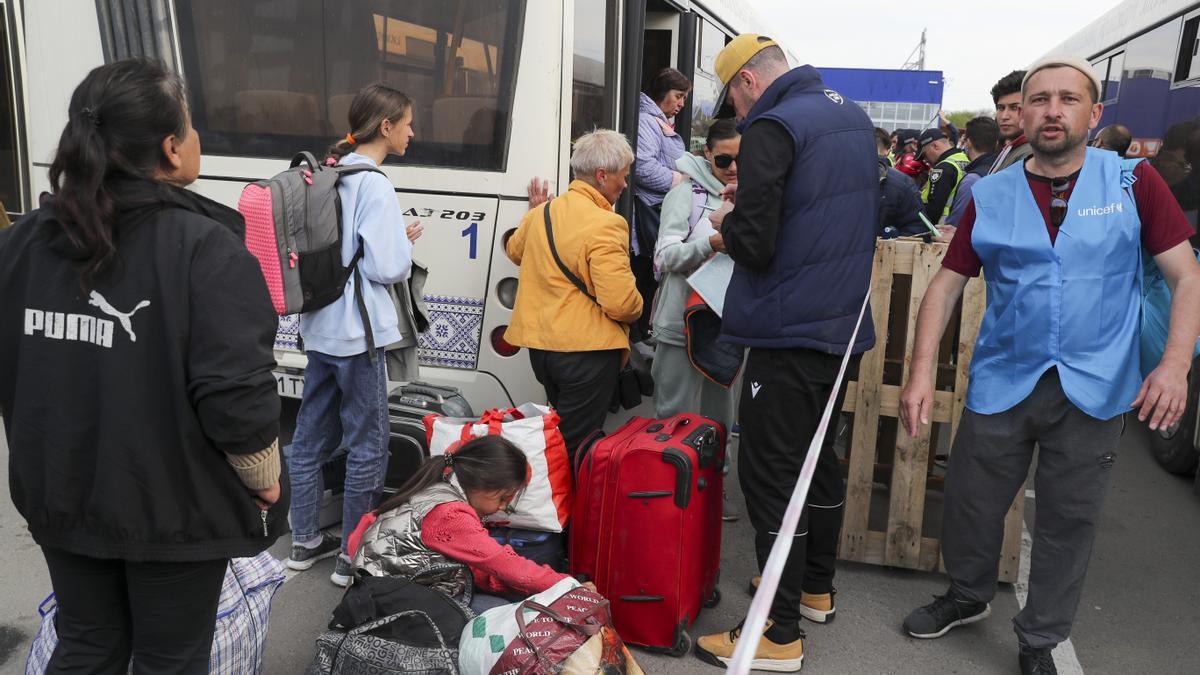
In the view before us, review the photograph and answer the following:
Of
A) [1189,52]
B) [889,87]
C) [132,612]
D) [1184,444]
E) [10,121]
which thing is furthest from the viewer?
[889,87]

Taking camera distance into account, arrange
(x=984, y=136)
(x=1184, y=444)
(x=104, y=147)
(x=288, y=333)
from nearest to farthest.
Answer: (x=104, y=147)
(x=288, y=333)
(x=1184, y=444)
(x=984, y=136)

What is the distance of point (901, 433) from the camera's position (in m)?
3.80

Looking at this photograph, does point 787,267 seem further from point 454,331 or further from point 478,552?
point 454,331

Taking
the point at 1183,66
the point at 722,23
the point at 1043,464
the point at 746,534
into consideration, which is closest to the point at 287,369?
the point at 746,534

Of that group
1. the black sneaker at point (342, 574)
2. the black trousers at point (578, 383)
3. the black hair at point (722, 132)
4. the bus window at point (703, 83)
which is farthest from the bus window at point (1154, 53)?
the black sneaker at point (342, 574)

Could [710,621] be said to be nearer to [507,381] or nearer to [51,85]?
[507,381]

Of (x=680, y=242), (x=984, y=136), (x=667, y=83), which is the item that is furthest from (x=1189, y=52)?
(x=680, y=242)

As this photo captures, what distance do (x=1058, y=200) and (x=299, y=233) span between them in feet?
8.13

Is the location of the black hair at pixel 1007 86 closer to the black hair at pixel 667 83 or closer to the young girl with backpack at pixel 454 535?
the black hair at pixel 667 83

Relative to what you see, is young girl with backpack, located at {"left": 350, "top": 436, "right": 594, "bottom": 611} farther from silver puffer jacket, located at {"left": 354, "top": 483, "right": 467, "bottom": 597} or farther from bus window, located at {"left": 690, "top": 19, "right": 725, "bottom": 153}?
bus window, located at {"left": 690, "top": 19, "right": 725, "bottom": 153}

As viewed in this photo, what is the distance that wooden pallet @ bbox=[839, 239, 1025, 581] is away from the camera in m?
3.69

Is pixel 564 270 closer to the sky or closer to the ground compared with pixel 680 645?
closer to the sky

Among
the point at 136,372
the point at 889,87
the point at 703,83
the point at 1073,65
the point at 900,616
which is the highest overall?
the point at 889,87

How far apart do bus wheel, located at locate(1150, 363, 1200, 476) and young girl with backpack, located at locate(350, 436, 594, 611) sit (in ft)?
12.9
